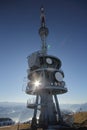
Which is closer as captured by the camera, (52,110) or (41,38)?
(52,110)

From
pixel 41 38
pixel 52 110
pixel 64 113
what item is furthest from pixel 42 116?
pixel 41 38

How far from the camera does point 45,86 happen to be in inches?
1737

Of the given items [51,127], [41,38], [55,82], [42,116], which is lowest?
[51,127]

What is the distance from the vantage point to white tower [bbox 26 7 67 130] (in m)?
44.7

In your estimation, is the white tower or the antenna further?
the antenna

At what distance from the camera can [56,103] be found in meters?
46.6

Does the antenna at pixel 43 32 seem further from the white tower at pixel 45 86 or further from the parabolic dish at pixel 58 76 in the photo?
the parabolic dish at pixel 58 76

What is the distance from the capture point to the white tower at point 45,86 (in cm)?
4466

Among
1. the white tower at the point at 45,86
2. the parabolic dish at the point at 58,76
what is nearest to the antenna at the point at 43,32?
the white tower at the point at 45,86

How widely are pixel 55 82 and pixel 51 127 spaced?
11.0 metres

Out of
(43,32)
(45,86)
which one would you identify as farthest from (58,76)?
(43,32)

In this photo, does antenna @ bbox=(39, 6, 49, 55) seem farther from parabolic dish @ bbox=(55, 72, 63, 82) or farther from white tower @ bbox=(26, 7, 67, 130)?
parabolic dish @ bbox=(55, 72, 63, 82)

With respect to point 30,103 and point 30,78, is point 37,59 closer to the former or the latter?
point 30,78

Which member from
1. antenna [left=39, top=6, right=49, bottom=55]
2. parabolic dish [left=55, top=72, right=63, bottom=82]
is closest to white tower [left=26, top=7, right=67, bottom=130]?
parabolic dish [left=55, top=72, right=63, bottom=82]
